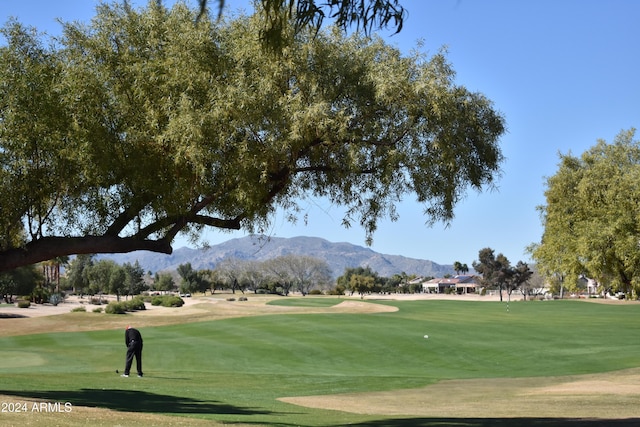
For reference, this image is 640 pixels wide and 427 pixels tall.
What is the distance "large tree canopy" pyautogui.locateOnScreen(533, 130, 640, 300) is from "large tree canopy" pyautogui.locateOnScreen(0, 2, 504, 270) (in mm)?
13321

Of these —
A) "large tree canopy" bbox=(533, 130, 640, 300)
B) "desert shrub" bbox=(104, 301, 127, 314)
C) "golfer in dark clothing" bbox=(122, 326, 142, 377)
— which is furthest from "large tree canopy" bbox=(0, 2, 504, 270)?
"desert shrub" bbox=(104, 301, 127, 314)

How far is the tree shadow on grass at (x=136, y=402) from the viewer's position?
1551 centimetres

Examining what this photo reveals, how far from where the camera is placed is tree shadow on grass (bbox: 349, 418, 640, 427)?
12109mm

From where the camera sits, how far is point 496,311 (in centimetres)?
6562

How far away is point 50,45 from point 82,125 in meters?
2.15

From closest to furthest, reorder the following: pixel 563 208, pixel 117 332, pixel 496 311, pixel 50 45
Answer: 1. pixel 50 45
2. pixel 563 208
3. pixel 117 332
4. pixel 496 311

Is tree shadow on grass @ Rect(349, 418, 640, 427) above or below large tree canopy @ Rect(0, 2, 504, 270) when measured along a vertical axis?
below

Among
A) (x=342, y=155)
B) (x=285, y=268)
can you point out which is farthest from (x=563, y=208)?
(x=285, y=268)

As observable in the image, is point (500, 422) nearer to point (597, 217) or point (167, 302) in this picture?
point (597, 217)

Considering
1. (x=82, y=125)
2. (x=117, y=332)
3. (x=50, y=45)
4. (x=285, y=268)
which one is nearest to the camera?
(x=82, y=125)

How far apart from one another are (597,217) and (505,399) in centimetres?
1064

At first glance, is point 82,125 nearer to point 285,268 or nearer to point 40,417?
point 40,417

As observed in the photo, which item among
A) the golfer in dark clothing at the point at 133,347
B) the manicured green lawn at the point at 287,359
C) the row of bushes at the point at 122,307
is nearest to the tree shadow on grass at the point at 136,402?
the manicured green lawn at the point at 287,359

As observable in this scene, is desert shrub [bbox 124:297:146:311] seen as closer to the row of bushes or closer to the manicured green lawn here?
the row of bushes
